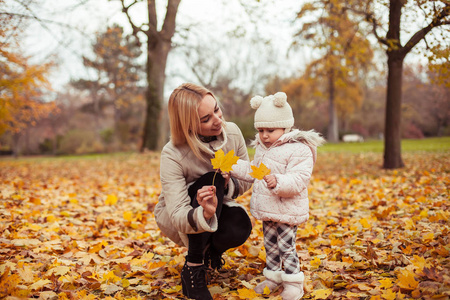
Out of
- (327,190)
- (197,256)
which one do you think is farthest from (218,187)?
(327,190)

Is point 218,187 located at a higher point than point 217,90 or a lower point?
lower

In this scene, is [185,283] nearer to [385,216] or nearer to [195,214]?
[195,214]

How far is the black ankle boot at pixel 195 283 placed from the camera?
229 cm

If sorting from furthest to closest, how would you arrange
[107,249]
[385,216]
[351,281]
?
1. [385,216]
2. [107,249]
3. [351,281]

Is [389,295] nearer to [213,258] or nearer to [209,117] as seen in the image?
[213,258]

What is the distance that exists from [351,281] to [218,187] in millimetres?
1043

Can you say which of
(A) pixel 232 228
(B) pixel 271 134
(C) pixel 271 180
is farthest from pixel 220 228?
(B) pixel 271 134

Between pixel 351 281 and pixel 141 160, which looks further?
pixel 141 160

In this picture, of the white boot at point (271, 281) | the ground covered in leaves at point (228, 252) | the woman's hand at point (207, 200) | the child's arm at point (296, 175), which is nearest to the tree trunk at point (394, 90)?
the ground covered in leaves at point (228, 252)

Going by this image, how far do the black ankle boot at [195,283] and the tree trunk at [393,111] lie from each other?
6673mm

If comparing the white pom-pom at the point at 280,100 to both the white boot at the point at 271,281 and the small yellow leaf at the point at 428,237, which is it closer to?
the white boot at the point at 271,281

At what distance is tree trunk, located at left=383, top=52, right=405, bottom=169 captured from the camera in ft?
24.8

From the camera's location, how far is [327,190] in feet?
19.5

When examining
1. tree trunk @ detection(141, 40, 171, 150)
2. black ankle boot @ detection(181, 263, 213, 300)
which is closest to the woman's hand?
black ankle boot @ detection(181, 263, 213, 300)
